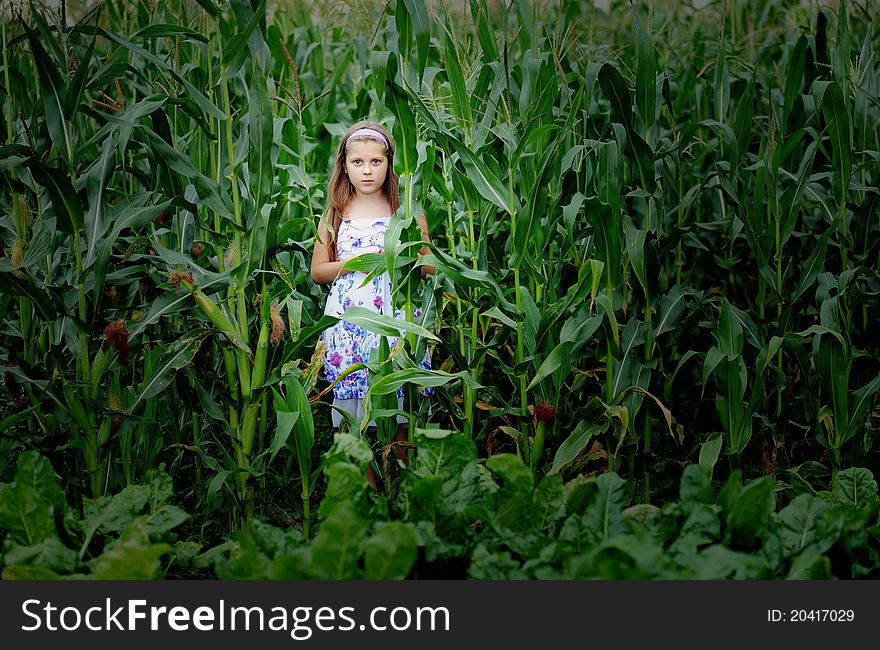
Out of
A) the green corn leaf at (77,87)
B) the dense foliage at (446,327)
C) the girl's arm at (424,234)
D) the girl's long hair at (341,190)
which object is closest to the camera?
the dense foliage at (446,327)

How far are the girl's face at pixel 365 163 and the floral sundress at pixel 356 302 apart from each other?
5.6 inches

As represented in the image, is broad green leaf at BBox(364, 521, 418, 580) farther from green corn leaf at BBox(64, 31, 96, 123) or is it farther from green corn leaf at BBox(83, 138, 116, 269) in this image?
green corn leaf at BBox(64, 31, 96, 123)

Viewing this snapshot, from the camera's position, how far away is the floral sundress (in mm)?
3033

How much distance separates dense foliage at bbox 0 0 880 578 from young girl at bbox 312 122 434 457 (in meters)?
0.16

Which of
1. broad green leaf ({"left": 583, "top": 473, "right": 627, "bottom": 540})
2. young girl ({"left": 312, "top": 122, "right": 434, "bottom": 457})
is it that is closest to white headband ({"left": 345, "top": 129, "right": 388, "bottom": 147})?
young girl ({"left": 312, "top": 122, "right": 434, "bottom": 457})

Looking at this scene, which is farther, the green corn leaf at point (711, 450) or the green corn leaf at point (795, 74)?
the green corn leaf at point (795, 74)

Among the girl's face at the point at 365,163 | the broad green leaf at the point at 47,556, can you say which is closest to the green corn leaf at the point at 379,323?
the girl's face at the point at 365,163

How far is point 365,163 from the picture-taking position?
3.01 m

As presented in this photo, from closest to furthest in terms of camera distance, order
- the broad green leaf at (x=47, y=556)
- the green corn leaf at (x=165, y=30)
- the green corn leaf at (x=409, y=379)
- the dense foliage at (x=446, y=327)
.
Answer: the broad green leaf at (x=47, y=556)
the dense foliage at (x=446, y=327)
the green corn leaf at (x=165, y=30)
the green corn leaf at (x=409, y=379)

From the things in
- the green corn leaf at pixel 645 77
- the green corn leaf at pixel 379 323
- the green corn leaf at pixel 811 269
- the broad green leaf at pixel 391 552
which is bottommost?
the broad green leaf at pixel 391 552

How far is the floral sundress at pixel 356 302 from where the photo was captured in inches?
119

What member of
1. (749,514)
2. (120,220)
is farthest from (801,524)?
(120,220)

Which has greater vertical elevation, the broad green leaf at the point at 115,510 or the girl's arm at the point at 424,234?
the girl's arm at the point at 424,234

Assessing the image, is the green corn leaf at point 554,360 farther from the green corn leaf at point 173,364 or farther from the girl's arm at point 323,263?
the green corn leaf at point 173,364
